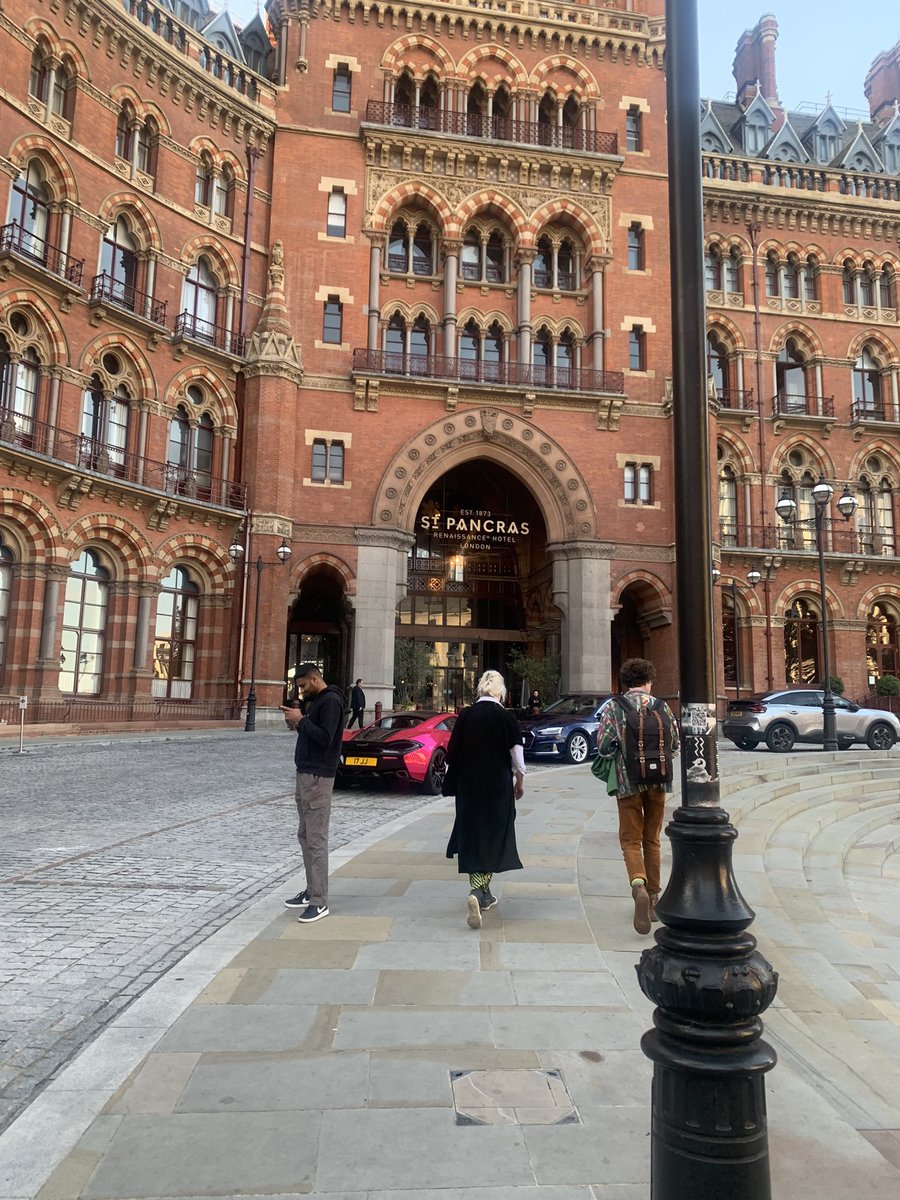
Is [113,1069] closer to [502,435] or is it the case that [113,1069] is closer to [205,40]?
[502,435]

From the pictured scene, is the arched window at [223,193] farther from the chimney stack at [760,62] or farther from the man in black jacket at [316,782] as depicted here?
the man in black jacket at [316,782]

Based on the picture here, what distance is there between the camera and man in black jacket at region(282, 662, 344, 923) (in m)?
6.03

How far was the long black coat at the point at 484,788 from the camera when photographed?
6.12 metres

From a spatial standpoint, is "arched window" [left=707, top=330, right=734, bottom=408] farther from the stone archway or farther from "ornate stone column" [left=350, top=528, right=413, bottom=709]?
"ornate stone column" [left=350, top=528, right=413, bottom=709]

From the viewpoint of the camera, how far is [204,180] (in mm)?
30250

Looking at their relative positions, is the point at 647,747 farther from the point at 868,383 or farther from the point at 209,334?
the point at 868,383

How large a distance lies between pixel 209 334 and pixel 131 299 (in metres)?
3.03

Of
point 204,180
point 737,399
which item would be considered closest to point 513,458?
point 737,399

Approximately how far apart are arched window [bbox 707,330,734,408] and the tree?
17308 mm

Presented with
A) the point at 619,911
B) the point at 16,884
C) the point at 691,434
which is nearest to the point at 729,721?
the point at 619,911

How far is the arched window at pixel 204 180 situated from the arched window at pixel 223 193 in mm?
197

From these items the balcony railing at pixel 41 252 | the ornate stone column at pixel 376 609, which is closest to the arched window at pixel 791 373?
the ornate stone column at pixel 376 609

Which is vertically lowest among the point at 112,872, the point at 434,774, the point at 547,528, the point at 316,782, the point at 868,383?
the point at 112,872

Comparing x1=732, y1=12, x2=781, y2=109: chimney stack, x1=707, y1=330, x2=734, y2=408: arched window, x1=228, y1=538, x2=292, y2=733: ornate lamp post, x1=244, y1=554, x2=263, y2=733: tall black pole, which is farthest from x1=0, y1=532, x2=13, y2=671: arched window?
x1=732, y1=12, x2=781, y2=109: chimney stack
